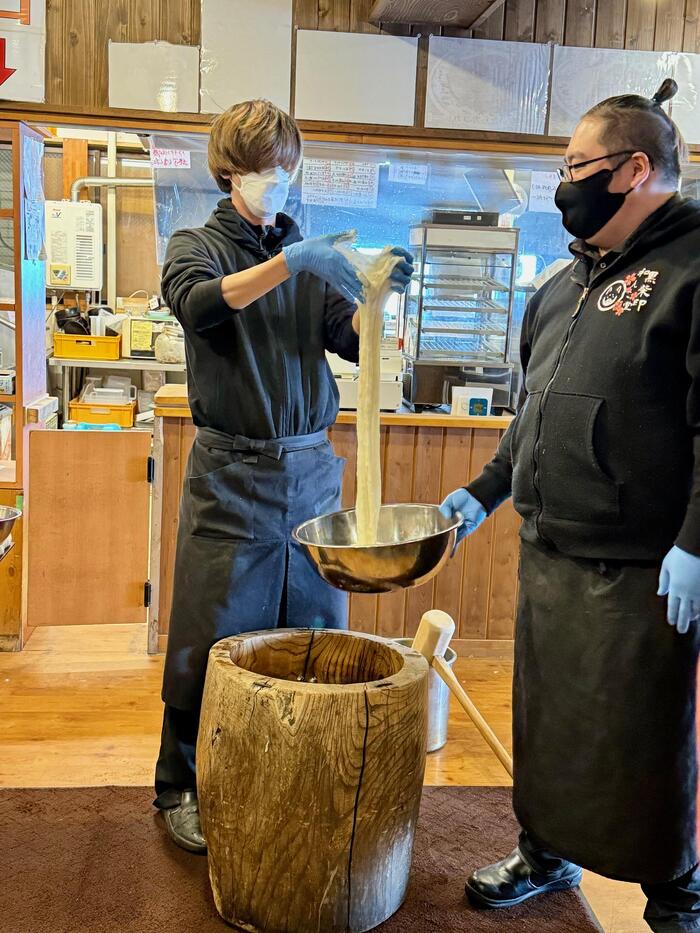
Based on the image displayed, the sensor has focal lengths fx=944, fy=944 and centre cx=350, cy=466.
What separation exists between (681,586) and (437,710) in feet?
4.73

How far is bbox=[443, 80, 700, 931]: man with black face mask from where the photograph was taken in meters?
1.73

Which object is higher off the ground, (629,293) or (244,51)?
(244,51)

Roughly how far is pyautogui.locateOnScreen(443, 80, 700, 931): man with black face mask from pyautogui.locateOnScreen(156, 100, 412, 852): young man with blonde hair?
0.53 metres

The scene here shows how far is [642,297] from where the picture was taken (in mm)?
1744

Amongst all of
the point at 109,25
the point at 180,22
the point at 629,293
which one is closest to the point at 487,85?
the point at 180,22

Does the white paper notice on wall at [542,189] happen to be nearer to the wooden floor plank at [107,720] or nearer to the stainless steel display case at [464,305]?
the stainless steel display case at [464,305]

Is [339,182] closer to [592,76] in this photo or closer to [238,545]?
[592,76]

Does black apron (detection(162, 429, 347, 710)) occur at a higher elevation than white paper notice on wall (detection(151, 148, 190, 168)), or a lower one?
lower

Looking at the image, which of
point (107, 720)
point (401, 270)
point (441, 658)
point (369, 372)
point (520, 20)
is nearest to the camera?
point (401, 270)

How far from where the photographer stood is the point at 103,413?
6633 mm

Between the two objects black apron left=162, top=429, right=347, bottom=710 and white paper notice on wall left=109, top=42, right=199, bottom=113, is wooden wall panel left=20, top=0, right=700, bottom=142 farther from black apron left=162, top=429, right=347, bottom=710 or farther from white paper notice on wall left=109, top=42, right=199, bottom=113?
black apron left=162, top=429, right=347, bottom=710

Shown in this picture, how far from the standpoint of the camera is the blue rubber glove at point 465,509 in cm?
211

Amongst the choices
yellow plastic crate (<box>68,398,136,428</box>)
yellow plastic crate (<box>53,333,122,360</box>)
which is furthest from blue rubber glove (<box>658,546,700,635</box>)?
yellow plastic crate (<box>68,398,136,428</box>)

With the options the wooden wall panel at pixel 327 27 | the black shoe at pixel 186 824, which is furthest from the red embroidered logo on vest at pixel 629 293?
the wooden wall panel at pixel 327 27
